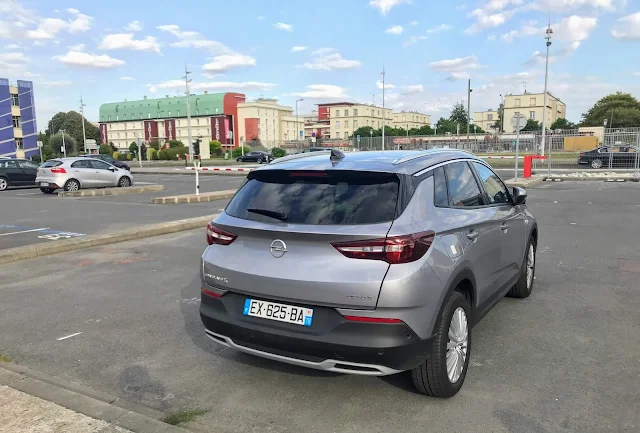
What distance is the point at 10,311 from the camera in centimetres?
542

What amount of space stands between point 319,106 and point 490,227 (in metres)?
150

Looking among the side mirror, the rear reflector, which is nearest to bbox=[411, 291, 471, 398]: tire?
the rear reflector

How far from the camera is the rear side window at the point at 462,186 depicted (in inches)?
154

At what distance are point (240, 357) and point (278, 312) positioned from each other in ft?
3.90

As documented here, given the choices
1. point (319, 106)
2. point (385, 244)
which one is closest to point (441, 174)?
A: point (385, 244)

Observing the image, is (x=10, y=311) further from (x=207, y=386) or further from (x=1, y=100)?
(x=1, y=100)

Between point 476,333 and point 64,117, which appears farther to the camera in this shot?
point 64,117

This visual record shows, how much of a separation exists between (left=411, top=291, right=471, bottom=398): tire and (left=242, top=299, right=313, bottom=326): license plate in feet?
2.81

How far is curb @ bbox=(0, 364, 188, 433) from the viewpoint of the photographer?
9.91 feet

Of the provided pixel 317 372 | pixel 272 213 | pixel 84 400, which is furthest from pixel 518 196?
pixel 84 400

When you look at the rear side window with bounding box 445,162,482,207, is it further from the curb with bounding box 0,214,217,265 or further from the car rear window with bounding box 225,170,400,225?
the curb with bounding box 0,214,217,265

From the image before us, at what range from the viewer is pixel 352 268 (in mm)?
2998

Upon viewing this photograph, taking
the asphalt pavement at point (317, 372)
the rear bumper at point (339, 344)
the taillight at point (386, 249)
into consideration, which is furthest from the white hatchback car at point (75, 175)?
the taillight at point (386, 249)

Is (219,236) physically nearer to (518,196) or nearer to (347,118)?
(518,196)
